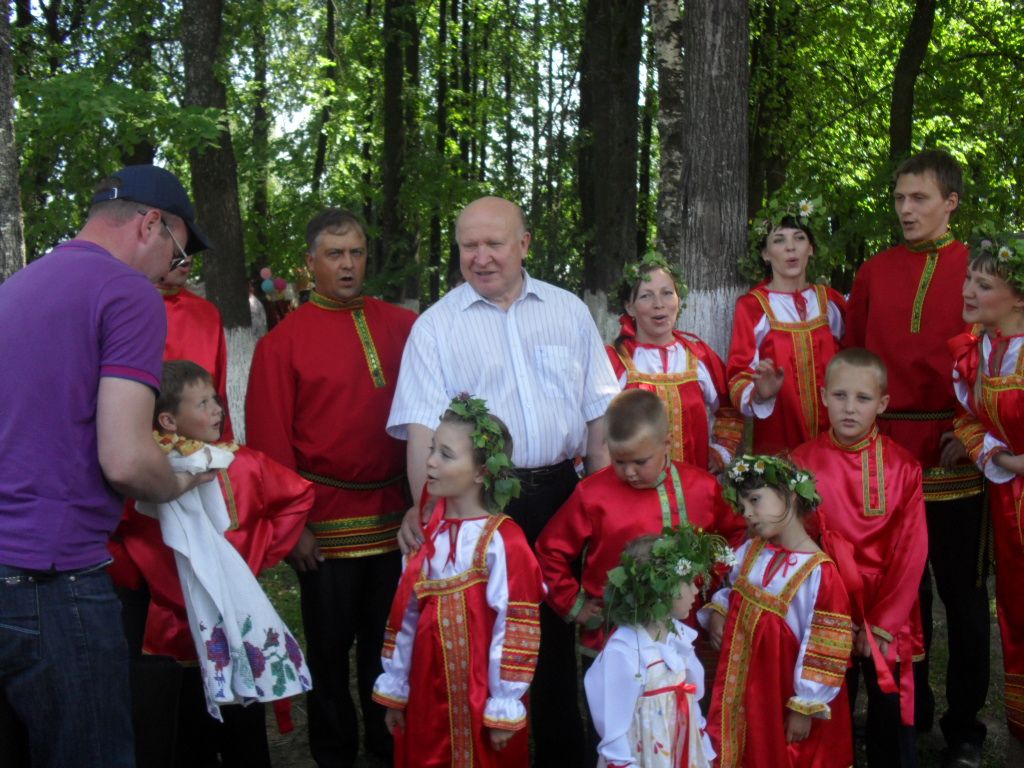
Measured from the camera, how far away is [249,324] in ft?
38.2

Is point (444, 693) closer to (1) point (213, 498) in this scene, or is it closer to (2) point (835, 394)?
(1) point (213, 498)

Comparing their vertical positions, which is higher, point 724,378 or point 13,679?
point 724,378

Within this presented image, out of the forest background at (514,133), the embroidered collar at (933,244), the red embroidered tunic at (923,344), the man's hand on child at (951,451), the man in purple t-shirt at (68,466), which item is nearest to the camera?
the man in purple t-shirt at (68,466)

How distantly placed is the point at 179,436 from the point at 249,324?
772cm

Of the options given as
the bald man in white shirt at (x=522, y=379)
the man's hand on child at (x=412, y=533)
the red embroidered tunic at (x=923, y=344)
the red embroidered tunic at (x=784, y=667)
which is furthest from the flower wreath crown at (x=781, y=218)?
the man's hand on child at (x=412, y=533)

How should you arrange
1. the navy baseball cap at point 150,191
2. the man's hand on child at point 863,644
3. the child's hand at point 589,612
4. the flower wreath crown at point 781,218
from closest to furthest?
the navy baseball cap at point 150,191, the child's hand at point 589,612, the man's hand on child at point 863,644, the flower wreath crown at point 781,218

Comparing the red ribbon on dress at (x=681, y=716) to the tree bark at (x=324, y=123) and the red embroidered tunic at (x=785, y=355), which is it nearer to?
the red embroidered tunic at (x=785, y=355)

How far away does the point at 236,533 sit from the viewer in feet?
13.9

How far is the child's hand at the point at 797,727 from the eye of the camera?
13.1ft

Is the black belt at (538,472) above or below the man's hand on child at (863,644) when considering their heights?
above

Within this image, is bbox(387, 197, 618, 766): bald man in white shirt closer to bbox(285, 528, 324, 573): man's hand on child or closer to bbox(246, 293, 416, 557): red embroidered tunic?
bbox(246, 293, 416, 557): red embroidered tunic

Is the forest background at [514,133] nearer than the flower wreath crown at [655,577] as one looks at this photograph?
No

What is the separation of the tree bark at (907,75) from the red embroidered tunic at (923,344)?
7366 mm

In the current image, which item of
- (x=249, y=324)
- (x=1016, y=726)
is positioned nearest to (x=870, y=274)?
(x=1016, y=726)
